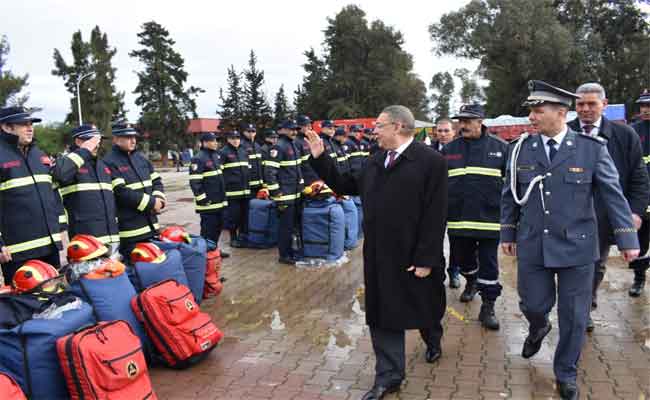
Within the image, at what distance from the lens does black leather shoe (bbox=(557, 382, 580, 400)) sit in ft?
11.4

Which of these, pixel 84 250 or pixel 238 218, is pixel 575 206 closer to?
pixel 84 250

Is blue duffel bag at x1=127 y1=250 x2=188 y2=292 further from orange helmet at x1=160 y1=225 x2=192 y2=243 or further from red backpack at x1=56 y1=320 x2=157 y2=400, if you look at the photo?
red backpack at x1=56 y1=320 x2=157 y2=400

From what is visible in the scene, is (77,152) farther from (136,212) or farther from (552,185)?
(552,185)

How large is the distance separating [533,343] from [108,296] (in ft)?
10.7

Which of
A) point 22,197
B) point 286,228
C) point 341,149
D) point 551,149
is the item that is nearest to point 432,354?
point 551,149

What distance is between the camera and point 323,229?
24.3 feet

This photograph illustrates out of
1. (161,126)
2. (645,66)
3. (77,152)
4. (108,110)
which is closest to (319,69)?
(161,126)

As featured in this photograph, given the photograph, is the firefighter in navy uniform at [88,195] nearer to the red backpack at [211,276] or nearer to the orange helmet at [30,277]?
the red backpack at [211,276]

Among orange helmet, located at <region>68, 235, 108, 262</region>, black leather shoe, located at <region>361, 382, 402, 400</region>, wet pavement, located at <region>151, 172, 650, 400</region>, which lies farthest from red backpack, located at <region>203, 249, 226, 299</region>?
black leather shoe, located at <region>361, 382, 402, 400</region>

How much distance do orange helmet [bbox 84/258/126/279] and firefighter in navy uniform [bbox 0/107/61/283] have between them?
949 millimetres

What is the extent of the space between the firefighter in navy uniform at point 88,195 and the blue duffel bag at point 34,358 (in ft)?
5.96

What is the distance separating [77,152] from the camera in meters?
4.87

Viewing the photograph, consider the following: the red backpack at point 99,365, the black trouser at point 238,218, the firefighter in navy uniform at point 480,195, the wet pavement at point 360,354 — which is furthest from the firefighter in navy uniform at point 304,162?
the red backpack at point 99,365

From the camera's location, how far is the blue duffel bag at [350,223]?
820 cm
